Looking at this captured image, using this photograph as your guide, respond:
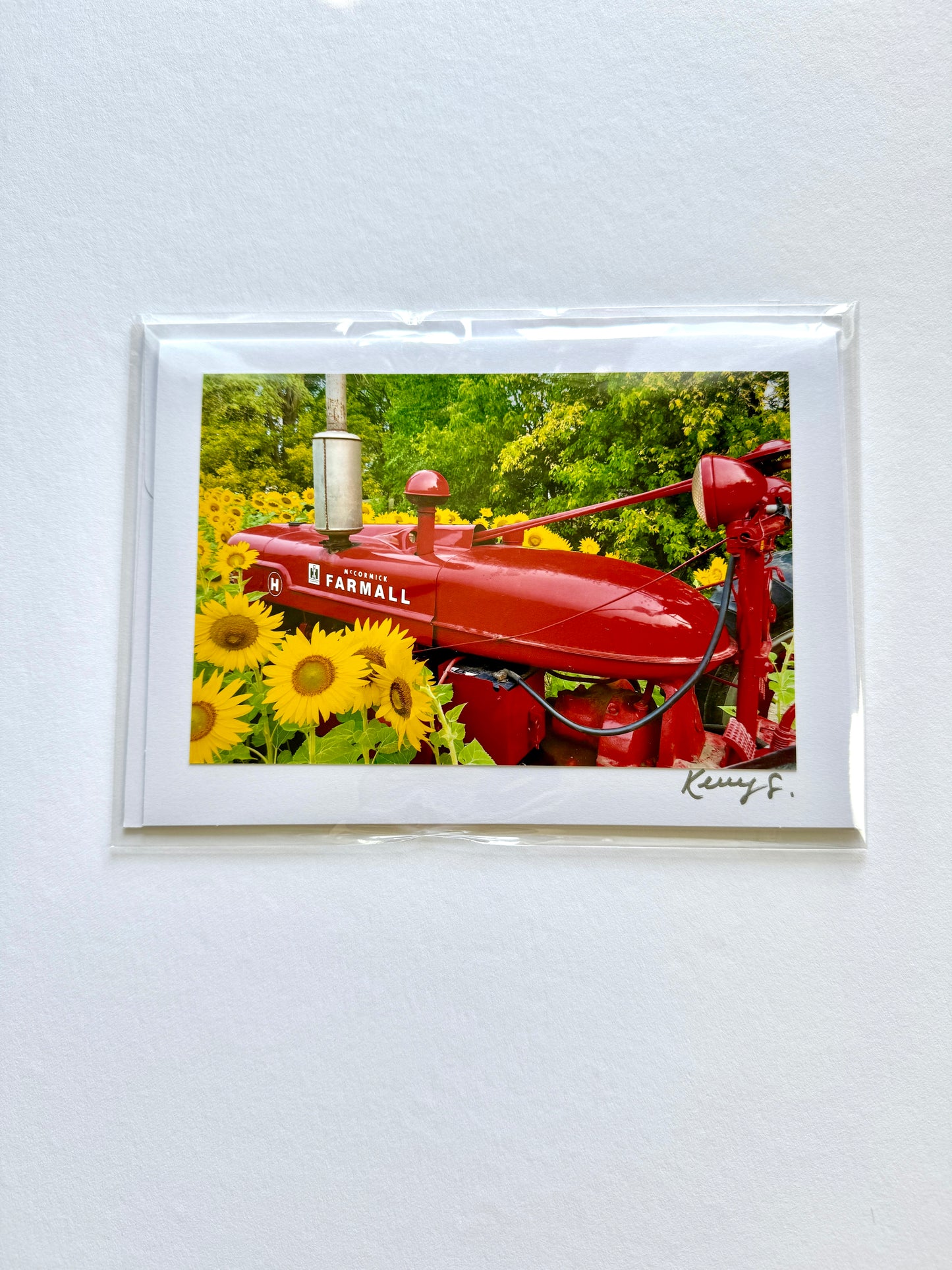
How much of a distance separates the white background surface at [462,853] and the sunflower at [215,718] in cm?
13

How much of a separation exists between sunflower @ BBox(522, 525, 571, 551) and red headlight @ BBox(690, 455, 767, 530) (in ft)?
0.58

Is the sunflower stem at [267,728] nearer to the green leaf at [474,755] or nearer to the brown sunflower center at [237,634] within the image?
the brown sunflower center at [237,634]

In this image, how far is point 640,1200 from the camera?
0.92 meters

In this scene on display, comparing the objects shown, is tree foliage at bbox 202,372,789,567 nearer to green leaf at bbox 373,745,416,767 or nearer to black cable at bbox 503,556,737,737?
black cable at bbox 503,556,737,737

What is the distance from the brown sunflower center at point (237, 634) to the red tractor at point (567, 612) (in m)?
0.04

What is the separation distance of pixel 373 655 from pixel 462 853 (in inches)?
10.6

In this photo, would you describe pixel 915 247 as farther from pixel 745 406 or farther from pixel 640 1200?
pixel 640 1200

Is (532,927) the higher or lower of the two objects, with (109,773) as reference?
lower

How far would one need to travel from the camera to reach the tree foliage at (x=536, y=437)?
38.4 inches

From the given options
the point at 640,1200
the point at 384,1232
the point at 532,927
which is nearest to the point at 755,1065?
the point at 640,1200

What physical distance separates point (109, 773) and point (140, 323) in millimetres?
596

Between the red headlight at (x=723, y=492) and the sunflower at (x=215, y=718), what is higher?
the red headlight at (x=723, y=492)

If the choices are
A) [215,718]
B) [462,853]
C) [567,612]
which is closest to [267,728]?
[215,718]

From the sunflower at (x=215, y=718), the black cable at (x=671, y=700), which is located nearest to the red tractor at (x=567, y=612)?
the black cable at (x=671, y=700)
